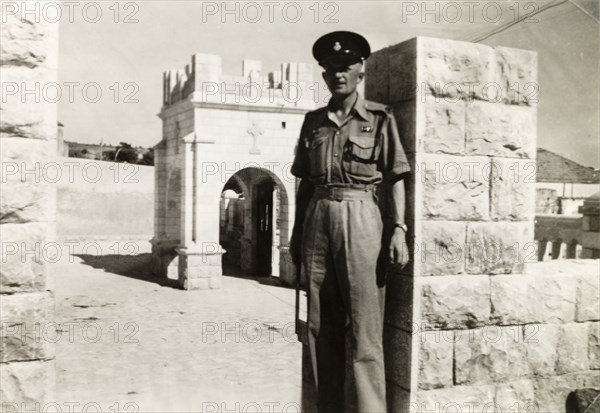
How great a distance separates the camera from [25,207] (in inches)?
135

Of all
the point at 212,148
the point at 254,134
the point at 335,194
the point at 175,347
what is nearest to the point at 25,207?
the point at 335,194

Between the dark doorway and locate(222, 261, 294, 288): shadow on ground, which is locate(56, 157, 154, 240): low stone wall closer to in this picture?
locate(222, 261, 294, 288): shadow on ground

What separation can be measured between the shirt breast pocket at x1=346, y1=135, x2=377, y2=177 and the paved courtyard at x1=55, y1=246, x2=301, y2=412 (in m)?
3.31

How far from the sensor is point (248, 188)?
745 inches

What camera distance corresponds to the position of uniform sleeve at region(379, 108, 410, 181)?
3719mm

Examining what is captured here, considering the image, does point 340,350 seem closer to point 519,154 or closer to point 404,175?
point 404,175

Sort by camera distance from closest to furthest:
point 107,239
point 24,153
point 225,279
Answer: point 24,153
point 225,279
point 107,239

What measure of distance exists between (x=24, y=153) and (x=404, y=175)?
229 centimetres

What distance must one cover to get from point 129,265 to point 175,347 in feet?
36.7

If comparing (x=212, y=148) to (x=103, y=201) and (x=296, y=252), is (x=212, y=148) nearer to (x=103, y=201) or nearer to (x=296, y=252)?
(x=296, y=252)

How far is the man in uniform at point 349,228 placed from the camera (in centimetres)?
368

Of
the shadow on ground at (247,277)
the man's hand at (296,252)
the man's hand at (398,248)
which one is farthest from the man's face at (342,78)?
the shadow on ground at (247,277)

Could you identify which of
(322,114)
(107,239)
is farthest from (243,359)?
(107,239)

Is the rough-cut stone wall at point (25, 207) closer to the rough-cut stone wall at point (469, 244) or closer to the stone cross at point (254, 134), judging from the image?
the rough-cut stone wall at point (469, 244)
